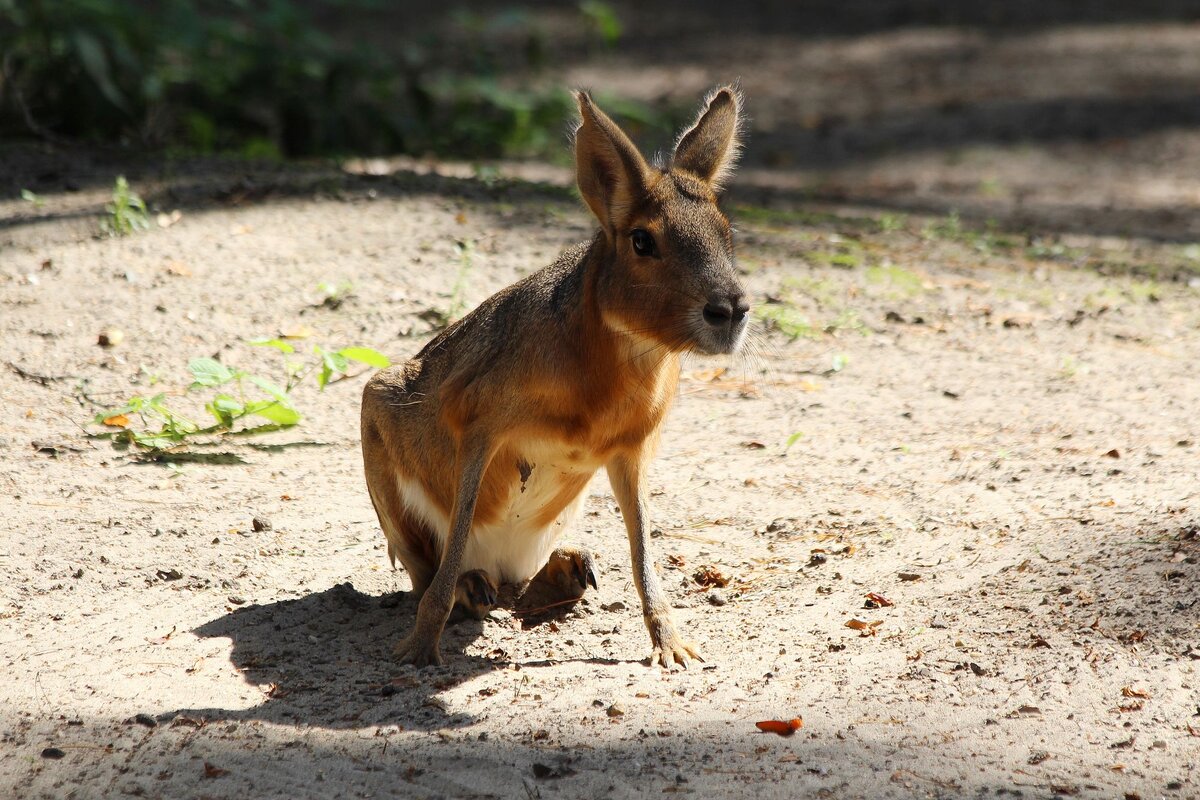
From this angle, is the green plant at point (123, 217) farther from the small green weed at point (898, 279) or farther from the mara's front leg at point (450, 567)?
the small green weed at point (898, 279)

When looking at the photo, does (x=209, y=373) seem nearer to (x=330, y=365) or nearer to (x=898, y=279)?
(x=330, y=365)

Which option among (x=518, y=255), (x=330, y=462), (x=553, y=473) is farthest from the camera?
(x=518, y=255)

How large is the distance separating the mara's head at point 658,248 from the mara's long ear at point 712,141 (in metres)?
0.10

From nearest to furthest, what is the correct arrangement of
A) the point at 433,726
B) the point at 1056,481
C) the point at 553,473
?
the point at 433,726
the point at 553,473
the point at 1056,481

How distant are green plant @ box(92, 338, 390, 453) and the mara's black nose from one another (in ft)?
6.02

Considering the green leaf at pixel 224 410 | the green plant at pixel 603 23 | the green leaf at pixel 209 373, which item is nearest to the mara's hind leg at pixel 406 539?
the green leaf at pixel 209 373

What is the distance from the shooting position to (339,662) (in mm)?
3639

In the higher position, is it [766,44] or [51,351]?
[766,44]

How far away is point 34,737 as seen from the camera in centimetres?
297

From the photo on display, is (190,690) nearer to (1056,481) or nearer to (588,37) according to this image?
(1056,481)

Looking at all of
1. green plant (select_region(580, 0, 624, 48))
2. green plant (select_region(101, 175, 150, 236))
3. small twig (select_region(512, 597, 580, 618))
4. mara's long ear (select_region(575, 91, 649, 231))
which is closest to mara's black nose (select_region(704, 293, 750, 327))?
mara's long ear (select_region(575, 91, 649, 231))

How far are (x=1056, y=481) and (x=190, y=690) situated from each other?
9.33ft

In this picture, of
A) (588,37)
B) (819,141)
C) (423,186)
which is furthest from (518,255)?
(588,37)

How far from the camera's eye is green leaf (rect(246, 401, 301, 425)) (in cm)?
489
